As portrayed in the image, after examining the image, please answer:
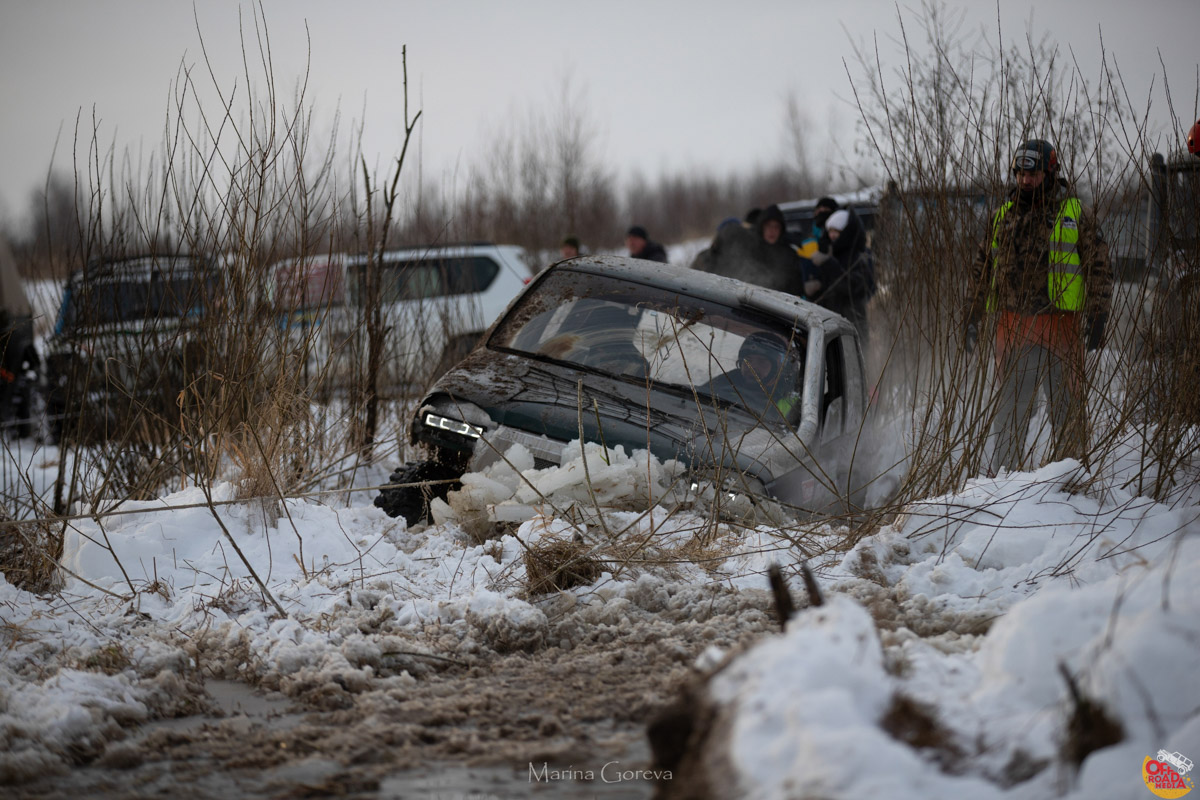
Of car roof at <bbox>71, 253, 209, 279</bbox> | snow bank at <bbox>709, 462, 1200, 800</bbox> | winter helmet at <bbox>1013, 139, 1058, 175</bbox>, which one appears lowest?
snow bank at <bbox>709, 462, 1200, 800</bbox>

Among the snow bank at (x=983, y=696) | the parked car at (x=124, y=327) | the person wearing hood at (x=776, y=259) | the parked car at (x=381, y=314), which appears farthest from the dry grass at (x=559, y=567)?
the person wearing hood at (x=776, y=259)

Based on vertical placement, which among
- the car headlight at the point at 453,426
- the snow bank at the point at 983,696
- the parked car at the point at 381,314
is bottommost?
the snow bank at the point at 983,696

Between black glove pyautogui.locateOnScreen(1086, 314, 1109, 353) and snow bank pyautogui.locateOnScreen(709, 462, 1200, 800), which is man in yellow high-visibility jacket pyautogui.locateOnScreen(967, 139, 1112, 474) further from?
snow bank pyautogui.locateOnScreen(709, 462, 1200, 800)

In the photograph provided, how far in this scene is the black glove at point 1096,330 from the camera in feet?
14.7

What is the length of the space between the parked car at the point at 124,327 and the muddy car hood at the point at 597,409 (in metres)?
1.34

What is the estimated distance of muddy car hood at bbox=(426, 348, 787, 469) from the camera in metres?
4.32

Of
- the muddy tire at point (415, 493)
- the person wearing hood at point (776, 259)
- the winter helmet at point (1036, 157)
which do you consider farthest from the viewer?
the person wearing hood at point (776, 259)

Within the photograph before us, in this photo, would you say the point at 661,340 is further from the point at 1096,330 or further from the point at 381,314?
the point at 381,314

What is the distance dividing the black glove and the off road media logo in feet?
9.91

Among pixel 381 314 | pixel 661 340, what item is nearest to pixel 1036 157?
pixel 661 340

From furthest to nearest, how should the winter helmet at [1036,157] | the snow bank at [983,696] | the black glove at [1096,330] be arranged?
1. the black glove at [1096,330]
2. the winter helmet at [1036,157]
3. the snow bank at [983,696]

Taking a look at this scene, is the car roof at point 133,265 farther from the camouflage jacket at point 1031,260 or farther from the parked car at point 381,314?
the camouflage jacket at point 1031,260

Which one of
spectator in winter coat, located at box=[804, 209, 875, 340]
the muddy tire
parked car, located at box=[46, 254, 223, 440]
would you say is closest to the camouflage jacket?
the muddy tire

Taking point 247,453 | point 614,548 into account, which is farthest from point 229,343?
point 614,548
